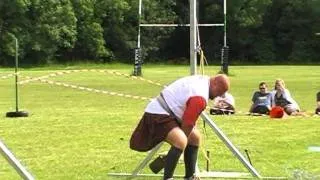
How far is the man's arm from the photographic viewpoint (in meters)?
7.22

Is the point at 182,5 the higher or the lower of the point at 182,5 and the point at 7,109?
the higher

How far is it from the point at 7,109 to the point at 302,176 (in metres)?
13.9

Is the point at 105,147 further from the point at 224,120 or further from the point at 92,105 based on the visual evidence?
the point at 92,105

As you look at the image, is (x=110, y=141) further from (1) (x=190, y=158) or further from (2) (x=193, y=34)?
(1) (x=190, y=158)

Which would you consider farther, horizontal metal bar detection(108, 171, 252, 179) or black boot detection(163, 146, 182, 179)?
horizontal metal bar detection(108, 171, 252, 179)

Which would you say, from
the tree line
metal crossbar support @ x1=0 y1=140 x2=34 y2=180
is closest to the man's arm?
metal crossbar support @ x1=0 y1=140 x2=34 y2=180

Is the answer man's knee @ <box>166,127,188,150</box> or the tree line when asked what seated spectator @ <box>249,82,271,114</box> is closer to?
man's knee @ <box>166,127,188,150</box>

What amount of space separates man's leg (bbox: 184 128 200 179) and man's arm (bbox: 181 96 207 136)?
1.89ft

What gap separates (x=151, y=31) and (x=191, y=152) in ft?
219

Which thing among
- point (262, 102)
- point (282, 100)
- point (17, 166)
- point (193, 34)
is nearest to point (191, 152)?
point (193, 34)

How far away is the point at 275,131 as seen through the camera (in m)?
13.5

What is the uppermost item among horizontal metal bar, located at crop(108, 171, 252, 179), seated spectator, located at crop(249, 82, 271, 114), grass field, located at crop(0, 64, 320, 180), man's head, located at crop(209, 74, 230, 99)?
man's head, located at crop(209, 74, 230, 99)

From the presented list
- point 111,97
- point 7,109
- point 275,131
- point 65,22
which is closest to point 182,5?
point 65,22

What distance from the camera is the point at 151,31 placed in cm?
7431
